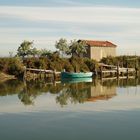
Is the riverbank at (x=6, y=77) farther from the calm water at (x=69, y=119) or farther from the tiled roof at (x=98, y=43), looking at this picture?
the tiled roof at (x=98, y=43)

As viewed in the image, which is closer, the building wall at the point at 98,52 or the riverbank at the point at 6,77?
the riverbank at the point at 6,77

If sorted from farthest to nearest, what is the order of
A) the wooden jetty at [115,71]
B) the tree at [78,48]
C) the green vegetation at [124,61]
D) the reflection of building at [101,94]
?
the tree at [78,48], the green vegetation at [124,61], the wooden jetty at [115,71], the reflection of building at [101,94]

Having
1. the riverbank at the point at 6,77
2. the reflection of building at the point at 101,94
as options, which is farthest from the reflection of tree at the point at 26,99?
the riverbank at the point at 6,77

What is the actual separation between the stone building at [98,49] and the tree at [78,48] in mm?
1169

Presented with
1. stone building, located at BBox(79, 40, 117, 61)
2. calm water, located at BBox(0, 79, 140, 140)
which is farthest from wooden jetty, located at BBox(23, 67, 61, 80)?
calm water, located at BBox(0, 79, 140, 140)

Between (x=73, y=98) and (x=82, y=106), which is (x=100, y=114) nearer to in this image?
(x=82, y=106)

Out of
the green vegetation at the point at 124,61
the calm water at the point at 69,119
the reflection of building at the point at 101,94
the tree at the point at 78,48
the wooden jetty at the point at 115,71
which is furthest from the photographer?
the tree at the point at 78,48

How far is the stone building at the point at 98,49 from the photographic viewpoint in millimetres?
69438

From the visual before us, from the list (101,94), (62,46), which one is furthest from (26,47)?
(101,94)

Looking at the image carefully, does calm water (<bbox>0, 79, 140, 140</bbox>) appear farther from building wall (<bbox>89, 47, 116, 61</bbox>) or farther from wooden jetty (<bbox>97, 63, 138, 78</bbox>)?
building wall (<bbox>89, 47, 116, 61</bbox>)

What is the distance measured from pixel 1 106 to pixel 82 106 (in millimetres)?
4129

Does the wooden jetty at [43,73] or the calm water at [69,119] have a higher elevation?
the wooden jetty at [43,73]

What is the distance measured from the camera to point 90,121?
1642cm

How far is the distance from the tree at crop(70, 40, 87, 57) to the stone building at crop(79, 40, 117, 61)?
1.17 m
